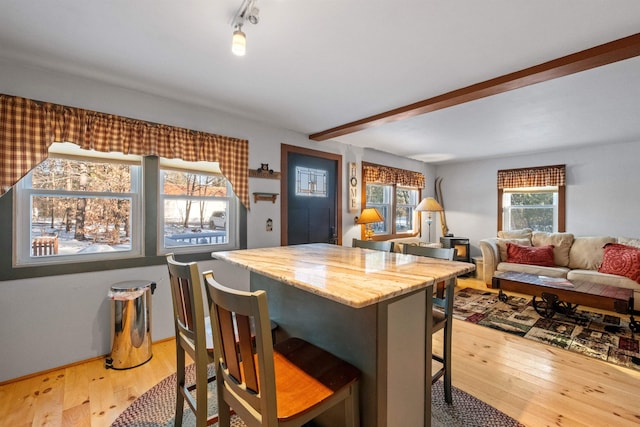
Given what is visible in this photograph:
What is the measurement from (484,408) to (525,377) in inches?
25.0

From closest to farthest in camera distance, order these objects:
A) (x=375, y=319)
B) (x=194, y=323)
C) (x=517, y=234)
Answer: (x=375, y=319) → (x=194, y=323) → (x=517, y=234)

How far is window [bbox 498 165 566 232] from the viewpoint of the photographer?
16.4 feet

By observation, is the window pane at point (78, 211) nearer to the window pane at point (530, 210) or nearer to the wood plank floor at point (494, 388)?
the wood plank floor at point (494, 388)

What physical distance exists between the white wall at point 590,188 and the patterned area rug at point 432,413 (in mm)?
4422

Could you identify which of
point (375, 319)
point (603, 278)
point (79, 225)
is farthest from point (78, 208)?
point (603, 278)

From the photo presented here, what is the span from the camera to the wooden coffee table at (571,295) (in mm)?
3207

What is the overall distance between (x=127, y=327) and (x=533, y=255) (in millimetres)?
5432

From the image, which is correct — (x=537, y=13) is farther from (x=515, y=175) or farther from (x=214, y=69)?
(x=515, y=175)

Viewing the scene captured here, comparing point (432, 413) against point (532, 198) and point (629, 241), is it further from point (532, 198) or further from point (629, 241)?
point (532, 198)

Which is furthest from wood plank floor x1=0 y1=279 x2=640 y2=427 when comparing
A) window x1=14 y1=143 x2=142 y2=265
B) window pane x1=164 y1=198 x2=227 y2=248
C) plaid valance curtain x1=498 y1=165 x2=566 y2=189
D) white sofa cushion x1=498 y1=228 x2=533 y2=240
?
plaid valance curtain x1=498 y1=165 x2=566 y2=189

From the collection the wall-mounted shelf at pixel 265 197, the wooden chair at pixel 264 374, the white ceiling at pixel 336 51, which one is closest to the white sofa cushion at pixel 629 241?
the white ceiling at pixel 336 51

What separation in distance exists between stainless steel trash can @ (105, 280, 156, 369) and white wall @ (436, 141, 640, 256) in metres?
6.00

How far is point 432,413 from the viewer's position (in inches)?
73.4

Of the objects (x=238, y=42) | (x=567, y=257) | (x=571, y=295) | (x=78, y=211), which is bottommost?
(x=571, y=295)
